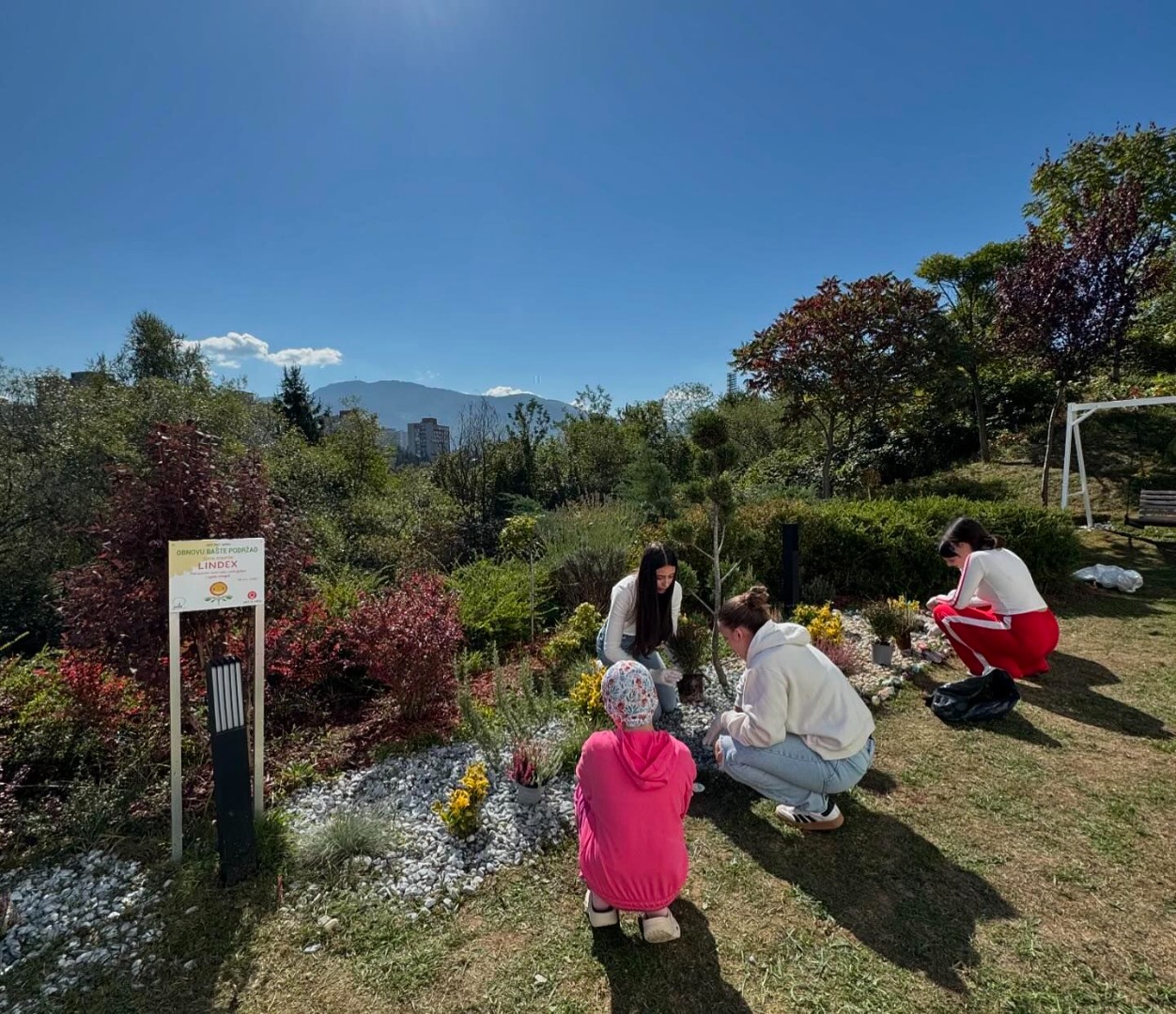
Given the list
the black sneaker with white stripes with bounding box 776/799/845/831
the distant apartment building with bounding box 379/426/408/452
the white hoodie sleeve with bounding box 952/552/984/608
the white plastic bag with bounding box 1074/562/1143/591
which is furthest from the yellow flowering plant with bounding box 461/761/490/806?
the distant apartment building with bounding box 379/426/408/452

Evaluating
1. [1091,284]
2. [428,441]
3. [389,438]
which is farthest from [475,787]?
[428,441]

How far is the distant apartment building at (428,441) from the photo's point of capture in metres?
13.1

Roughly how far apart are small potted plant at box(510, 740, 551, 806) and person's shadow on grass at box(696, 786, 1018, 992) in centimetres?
85

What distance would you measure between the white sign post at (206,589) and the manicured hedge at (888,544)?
4517mm

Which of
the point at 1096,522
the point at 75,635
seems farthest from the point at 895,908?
the point at 1096,522

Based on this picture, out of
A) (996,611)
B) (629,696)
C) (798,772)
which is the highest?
(629,696)

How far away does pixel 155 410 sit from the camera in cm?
988

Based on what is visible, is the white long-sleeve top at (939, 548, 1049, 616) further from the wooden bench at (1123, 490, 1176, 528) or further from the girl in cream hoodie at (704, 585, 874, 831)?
the wooden bench at (1123, 490, 1176, 528)

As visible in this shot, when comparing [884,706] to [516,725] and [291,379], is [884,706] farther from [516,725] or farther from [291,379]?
[291,379]

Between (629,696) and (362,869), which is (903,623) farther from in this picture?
(362,869)

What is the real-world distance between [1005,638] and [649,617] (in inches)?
106

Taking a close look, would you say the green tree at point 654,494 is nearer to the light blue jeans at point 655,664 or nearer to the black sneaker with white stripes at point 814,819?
the light blue jeans at point 655,664

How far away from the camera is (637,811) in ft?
6.70

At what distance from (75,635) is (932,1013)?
410 centimetres
